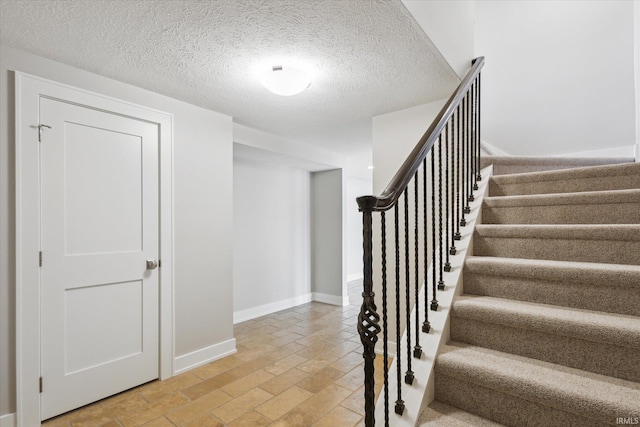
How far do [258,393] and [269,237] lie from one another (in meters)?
2.47

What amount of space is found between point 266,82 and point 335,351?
245 cm

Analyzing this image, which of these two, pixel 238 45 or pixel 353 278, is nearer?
pixel 238 45

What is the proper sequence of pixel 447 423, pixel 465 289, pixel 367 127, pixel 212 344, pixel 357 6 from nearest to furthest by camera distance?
pixel 447 423 → pixel 357 6 → pixel 465 289 → pixel 212 344 → pixel 367 127

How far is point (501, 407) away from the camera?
3.88 ft

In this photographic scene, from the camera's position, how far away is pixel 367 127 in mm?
3482

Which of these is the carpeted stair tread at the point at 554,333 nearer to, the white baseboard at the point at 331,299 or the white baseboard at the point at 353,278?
the white baseboard at the point at 331,299

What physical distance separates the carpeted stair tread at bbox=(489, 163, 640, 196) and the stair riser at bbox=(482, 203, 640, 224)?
1.00ft

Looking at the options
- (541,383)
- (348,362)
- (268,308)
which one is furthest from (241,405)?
(268,308)

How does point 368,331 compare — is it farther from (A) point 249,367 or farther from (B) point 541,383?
(A) point 249,367

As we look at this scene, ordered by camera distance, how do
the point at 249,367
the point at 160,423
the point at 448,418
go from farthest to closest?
1. the point at 249,367
2. the point at 160,423
3. the point at 448,418

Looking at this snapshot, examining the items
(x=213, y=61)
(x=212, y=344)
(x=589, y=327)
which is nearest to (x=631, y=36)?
(x=589, y=327)

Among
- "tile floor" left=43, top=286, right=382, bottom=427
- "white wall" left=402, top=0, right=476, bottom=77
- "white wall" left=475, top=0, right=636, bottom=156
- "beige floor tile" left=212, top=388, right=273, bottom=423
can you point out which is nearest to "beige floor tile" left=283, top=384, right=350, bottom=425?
"tile floor" left=43, top=286, right=382, bottom=427

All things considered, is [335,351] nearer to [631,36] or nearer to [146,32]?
[146,32]

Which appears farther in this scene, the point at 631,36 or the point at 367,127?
the point at 367,127
